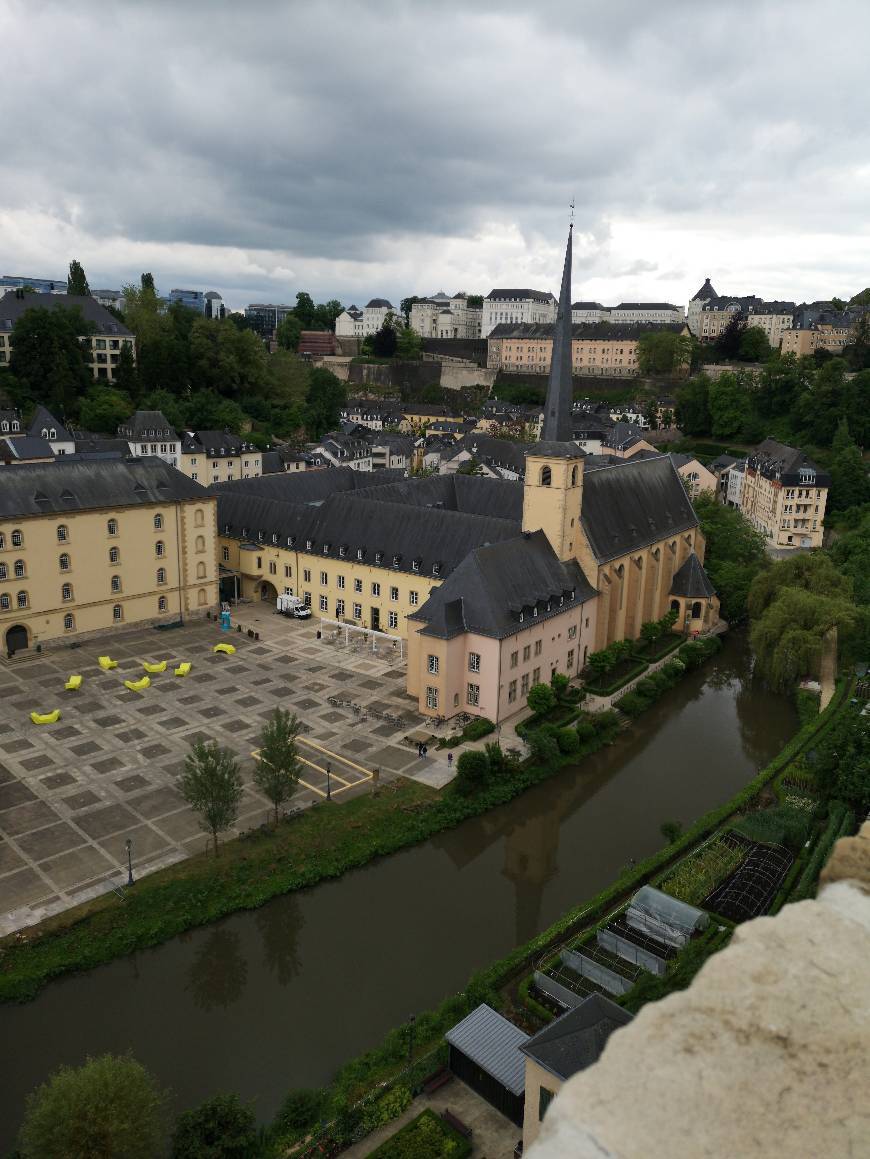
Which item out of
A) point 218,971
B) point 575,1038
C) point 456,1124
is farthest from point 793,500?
point 456,1124

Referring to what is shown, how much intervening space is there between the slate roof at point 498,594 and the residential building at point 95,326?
73151 millimetres

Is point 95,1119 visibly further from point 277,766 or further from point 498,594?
point 498,594

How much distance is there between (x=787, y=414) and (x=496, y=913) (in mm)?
89032

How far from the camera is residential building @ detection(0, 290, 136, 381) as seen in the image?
9712 cm

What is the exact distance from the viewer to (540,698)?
1484 inches

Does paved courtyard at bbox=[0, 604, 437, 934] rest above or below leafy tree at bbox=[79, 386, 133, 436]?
below

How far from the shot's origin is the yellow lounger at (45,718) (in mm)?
35812

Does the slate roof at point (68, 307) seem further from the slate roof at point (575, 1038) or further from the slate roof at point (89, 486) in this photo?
the slate roof at point (575, 1038)

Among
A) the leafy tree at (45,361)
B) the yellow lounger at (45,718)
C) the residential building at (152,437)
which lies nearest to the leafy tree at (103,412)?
the leafy tree at (45,361)

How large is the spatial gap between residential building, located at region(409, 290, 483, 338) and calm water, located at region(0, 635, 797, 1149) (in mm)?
161679

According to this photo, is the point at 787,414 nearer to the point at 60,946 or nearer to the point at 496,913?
the point at 496,913

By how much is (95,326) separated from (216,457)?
95.6 feet

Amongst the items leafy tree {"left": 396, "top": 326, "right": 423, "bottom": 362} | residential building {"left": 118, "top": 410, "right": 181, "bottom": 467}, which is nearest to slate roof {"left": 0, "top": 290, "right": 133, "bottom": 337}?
residential building {"left": 118, "top": 410, "right": 181, "bottom": 467}

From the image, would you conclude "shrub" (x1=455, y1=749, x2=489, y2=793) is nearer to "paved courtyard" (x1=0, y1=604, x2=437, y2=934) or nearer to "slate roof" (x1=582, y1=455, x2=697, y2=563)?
"paved courtyard" (x1=0, y1=604, x2=437, y2=934)
